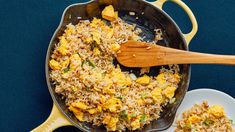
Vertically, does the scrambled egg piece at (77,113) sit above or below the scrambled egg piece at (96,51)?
below

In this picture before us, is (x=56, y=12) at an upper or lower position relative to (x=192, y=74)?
upper

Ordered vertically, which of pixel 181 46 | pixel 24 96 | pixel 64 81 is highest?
pixel 181 46

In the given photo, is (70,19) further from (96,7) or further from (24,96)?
(24,96)

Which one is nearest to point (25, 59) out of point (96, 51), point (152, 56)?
point (96, 51)

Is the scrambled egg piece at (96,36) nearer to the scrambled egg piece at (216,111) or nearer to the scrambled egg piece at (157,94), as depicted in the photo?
the scrambled egg piece at (157,94)

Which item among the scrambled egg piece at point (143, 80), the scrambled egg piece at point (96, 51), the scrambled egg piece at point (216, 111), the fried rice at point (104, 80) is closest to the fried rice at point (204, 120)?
the scrambled egg piece at point (216, 111)

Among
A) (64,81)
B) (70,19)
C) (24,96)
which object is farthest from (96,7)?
(24,96)
